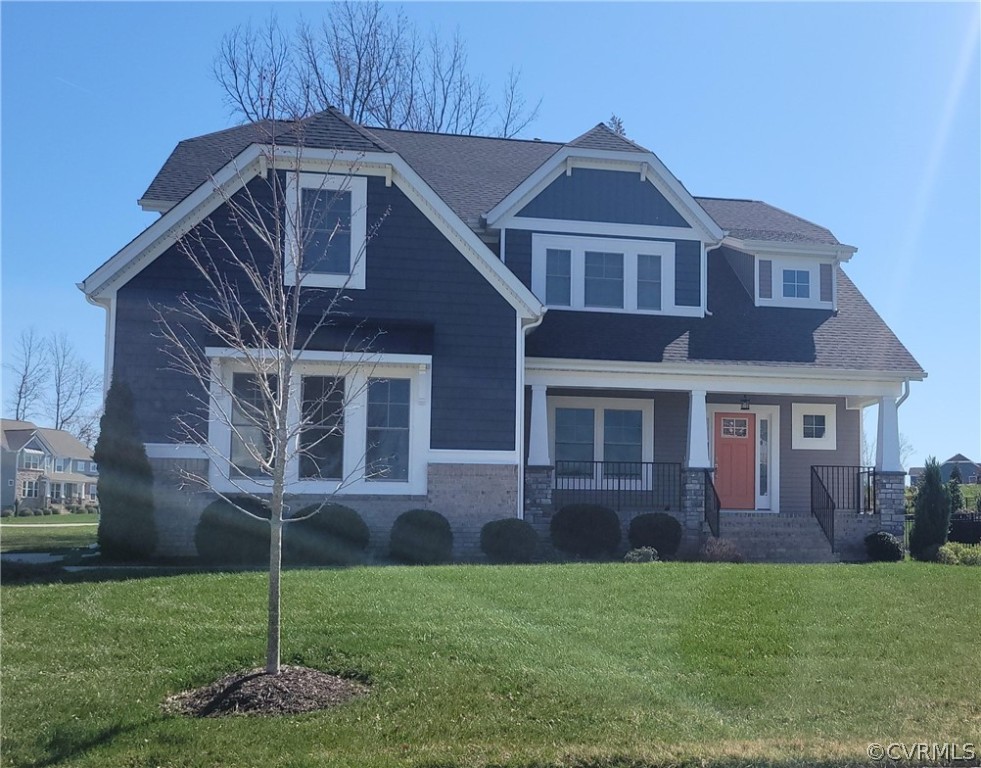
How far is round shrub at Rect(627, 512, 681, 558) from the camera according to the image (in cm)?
1758

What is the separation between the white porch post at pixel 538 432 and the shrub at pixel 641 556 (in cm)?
241

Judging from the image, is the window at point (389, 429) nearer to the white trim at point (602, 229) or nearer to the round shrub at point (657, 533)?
the round shrub at point (657, 533)

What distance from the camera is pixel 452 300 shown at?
1728 centimetres

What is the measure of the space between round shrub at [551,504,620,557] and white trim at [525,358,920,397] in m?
2.63

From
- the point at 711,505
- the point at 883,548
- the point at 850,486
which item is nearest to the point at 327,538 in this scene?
the point at 711,505

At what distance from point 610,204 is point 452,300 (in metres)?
4.82

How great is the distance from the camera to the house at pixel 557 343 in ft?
53.7

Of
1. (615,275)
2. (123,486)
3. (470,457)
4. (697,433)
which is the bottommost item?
(123,486)

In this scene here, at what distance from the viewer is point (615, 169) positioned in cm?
2030

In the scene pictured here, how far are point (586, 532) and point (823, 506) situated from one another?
5429 mm

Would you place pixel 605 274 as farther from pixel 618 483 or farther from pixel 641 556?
pixel 641 556

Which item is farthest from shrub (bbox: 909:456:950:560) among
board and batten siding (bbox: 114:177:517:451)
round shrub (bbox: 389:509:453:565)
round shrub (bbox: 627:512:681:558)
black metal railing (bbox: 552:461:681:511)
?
round shrub (bbox: 389:509:453:565)

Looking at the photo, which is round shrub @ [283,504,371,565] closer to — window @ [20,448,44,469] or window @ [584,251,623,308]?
window @ [584,251,623,308]

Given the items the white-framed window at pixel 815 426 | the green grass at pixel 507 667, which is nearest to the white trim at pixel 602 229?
the white-framed window at pixel 815 426
